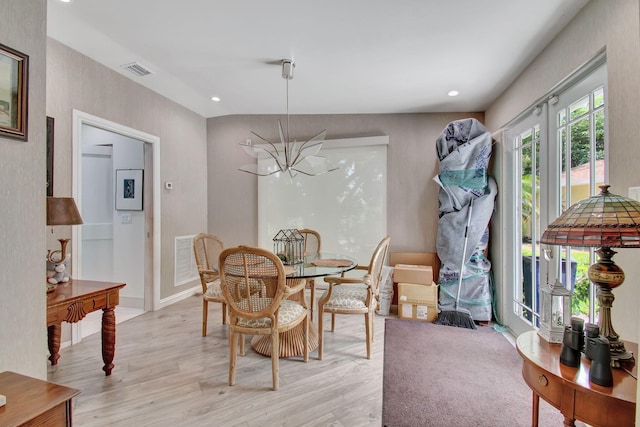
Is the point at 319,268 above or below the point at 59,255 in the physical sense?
below

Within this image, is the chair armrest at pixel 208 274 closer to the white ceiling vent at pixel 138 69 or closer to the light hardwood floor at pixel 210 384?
the light hardwood floor at pixel 210 384

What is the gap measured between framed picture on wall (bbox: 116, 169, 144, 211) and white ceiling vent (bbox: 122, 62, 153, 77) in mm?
1163

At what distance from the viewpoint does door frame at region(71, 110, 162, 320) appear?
2.70m

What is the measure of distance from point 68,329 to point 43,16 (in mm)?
2522

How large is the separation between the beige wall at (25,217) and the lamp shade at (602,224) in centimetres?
225

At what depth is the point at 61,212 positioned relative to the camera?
2.06 meters

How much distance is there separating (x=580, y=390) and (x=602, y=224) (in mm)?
588

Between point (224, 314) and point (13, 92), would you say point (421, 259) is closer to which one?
point (224, 314)

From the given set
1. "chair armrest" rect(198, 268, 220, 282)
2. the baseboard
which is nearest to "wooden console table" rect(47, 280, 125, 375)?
"chair armrest" rect(198, 268, 220, 282)

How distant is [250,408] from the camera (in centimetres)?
185

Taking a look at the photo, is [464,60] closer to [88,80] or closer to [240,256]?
[240,256]

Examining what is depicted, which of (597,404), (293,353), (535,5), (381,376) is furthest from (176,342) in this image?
(535,5)

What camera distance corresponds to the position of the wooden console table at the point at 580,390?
3.15ft

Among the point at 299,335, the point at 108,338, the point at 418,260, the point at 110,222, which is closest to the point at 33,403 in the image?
the point at 108,338
